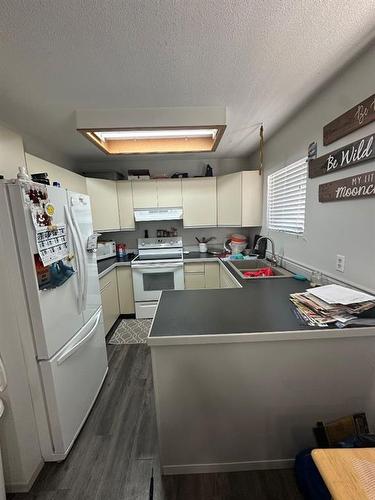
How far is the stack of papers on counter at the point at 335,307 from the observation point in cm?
108

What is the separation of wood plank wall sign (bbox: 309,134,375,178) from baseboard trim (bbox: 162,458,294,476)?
1805 millimetres

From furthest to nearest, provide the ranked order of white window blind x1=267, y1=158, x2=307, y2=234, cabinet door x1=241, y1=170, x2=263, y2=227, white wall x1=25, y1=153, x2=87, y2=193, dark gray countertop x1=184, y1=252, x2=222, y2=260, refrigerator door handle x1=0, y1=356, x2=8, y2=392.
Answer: dark gray countertop x1=184, y1=252, x2=222, y2=260, cabinet door x1=241, y1=170, x2=263, y2=227, white window blind x1=267, y1=158, x2=307, y2=234, white wall x1=25, y1=153, x2=87, y2=193, refrigerator door handle x1=0, y1=356, x2=8, y2=392

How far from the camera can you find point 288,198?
2219mm

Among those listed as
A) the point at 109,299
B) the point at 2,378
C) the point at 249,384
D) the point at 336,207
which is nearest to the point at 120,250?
the point at 109,299

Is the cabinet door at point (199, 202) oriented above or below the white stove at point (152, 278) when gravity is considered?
above

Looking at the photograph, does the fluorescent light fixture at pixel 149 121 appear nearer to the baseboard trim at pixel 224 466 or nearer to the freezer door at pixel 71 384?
the freezer door at pixel 71 384

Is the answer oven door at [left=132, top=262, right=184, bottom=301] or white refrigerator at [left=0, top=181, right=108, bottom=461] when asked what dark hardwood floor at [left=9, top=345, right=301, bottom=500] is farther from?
oven door at [left=132, top=262, right=184, bottom=301]

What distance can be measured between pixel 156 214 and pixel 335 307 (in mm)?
2508

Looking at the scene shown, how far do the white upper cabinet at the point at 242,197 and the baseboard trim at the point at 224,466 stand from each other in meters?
2.40

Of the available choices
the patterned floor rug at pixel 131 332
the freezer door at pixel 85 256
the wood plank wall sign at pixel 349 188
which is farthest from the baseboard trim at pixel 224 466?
the wood plank wall sign at pixel 349 188

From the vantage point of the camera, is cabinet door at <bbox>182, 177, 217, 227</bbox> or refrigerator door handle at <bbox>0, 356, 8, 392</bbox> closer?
refrigerator door handle at <bbox>0, 356, 8, 392</bbox>

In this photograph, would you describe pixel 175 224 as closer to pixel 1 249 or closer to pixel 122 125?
pixel 122 125

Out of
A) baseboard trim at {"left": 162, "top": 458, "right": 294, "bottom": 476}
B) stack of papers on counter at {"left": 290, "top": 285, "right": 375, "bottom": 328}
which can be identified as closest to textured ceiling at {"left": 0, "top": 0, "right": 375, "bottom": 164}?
stack of papers on counter at {"left": 290, "top": 285, "right": 375, "bottom": 328}

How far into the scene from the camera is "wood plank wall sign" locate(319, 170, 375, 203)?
1.21 meters
